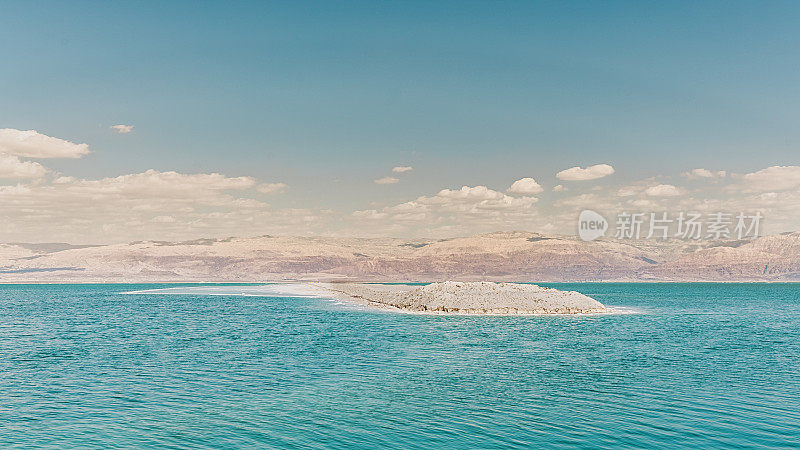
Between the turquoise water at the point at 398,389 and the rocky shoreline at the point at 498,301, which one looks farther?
the rocky shoreline at the point at 498,301

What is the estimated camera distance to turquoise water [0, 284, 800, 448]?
23875 mm

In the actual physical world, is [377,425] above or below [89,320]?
above

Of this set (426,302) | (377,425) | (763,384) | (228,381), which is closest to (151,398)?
(228,381)

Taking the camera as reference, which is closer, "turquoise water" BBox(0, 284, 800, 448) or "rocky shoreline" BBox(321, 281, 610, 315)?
"turquoise water" BBox(0, 284, 800, 448)

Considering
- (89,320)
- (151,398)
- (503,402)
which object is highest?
(503,402)

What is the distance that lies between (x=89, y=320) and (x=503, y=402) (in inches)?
2882

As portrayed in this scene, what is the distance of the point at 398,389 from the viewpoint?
1291 inches

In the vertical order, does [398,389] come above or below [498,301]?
below

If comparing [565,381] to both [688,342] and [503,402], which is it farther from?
[688,342]

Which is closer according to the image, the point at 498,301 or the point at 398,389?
the point at 398,389

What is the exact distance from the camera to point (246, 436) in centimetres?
2348

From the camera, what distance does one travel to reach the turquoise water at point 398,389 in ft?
78.3

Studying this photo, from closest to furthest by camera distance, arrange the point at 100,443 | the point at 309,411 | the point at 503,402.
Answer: the point at 100,443 → the point at 309,411 → the point at 503,402

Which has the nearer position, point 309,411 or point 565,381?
point 309,411
